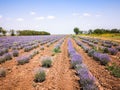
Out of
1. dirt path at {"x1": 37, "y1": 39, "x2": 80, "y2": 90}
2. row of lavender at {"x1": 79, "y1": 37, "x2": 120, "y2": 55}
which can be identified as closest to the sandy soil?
dirt path at {"x1": 37, "y1": 39, "x2": 80, "y2": 90}

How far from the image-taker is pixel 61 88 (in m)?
6.76

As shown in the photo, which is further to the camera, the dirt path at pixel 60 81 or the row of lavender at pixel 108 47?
the row of lavender at pixel 108 47

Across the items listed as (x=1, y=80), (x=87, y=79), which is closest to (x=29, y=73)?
(x=1, y=80)

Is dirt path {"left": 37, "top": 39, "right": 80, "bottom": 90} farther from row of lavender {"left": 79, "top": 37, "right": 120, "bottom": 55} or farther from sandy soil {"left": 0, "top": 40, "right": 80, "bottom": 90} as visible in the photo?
row of lavender {"left": 79, "top": 37, "right": 120, "bottom": 55}

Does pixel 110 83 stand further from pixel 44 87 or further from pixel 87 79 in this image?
pixel 44 87

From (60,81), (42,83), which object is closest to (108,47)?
(60,81)

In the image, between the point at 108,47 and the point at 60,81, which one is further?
the point at 108,47

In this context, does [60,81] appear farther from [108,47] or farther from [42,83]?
[108,47]

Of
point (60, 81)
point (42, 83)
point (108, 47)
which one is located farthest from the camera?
point (108, 47)

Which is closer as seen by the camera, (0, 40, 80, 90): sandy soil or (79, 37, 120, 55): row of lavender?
(0, 40, 80, 90): sandy soil

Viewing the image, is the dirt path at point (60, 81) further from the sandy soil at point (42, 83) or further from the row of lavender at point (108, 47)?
the row of lavender at point (108, 47)

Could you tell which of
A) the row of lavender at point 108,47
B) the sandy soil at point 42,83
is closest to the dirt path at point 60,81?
the sandy soil at point 42,83

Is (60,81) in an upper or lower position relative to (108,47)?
upper

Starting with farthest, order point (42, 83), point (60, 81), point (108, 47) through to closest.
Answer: point (108, 47), point (60, 81), point (42, 83)
